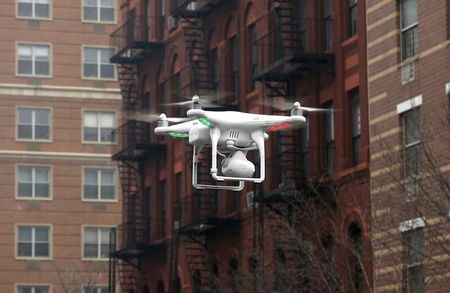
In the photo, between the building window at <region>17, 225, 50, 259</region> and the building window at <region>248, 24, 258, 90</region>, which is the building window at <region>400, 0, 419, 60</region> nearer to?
the building window at <region>248, 24, 258, 90</region>

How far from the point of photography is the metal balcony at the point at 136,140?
68000 millimetres

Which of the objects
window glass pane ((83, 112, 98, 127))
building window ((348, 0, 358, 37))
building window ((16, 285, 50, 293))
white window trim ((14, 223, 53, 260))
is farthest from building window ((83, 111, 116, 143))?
building window ((348, 0, 358, 37))

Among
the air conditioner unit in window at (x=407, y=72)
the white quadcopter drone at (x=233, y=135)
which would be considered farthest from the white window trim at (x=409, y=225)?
the white quadcopter drone at (x=233, y=135)

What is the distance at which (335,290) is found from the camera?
130 ft

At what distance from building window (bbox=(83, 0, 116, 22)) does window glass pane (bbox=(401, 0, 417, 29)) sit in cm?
4981

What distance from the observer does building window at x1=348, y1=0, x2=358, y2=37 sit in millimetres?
49438

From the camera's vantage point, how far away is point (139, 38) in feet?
233

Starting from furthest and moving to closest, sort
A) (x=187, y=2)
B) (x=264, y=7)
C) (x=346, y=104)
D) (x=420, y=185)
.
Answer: (x=187, y=2)
(x=264, y=7)
(x=346, y=104)
(x=420, y=185)

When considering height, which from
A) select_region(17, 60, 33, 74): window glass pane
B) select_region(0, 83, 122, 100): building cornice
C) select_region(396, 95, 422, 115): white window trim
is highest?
select_region(17, 60, 33, 74): window glass pane

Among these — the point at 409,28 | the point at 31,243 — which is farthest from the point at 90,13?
the point at 409,28

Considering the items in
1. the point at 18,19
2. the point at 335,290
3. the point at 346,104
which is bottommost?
the point at 335,290

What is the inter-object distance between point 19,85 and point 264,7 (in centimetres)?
3896

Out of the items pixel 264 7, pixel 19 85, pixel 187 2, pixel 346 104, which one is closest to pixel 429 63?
pixel 346 104

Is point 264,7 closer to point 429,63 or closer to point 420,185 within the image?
point 429,63
